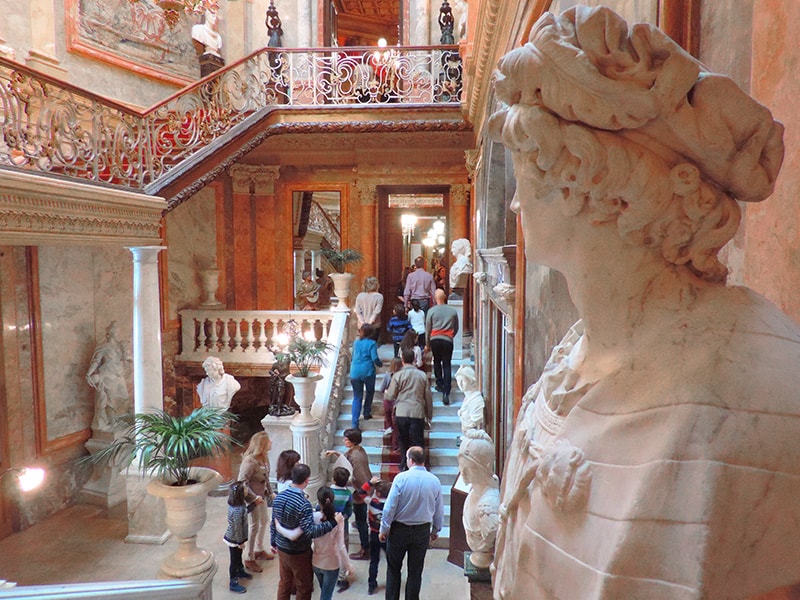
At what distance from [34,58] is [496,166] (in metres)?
7.70

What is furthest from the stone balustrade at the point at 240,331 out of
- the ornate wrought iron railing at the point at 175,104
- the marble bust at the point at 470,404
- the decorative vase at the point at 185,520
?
the decorative vase at the point at 185,520

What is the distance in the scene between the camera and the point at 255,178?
1234 centimetres

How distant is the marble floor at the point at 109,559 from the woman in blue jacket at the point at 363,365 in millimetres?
2417

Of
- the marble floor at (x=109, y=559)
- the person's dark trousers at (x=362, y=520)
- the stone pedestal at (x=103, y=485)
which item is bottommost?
the marble floor at (x=109, y=559)

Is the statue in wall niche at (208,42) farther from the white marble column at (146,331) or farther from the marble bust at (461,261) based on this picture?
the marble bust at (461,261)

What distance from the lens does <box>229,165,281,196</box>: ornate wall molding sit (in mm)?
12258

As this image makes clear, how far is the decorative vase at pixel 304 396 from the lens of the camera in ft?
24.9

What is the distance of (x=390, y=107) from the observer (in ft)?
32.8

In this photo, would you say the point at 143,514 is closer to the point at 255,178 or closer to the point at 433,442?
the point at 433,442

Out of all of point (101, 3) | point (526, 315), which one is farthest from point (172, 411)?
point (526, 315)

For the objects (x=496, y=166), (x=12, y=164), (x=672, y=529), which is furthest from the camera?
(x=496, y=166)

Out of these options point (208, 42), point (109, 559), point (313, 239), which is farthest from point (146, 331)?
point (313, 239)

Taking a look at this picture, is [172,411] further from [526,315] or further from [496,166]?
→ [526,315]

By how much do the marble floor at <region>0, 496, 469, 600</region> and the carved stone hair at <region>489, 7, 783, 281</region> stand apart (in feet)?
17.9
